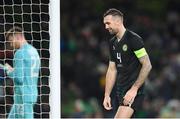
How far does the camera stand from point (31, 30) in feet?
32.6

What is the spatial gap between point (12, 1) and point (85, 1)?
8.35 meters

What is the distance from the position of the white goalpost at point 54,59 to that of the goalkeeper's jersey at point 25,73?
362 mm

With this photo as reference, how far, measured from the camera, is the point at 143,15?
18.1 m

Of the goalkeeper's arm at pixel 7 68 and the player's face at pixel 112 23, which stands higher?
the player's face at pixel 112 23

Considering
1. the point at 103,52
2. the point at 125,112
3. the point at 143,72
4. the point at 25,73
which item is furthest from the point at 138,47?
the point at 103,52

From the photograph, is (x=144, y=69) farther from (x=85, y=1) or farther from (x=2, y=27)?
(x=85, y=1)

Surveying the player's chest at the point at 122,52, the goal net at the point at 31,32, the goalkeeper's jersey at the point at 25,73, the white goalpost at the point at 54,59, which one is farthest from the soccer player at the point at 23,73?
the player's chest at the point at 122,52

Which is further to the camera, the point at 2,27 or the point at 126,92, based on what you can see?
the point at 2,27

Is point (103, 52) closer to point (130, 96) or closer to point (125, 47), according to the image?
point (125, 47)

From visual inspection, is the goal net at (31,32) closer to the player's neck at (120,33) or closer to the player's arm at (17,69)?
the player's arm at (17,69)

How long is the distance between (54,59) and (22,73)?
0.57 meters

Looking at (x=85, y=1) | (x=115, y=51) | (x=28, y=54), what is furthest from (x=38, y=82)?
(x=85, y=1)

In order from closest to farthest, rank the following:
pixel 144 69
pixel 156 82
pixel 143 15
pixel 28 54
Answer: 1. pixel 144 69
2. pixel 28 54
3. pixel 156 82
4. pixel 143 15

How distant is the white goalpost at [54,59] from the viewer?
9.30m
